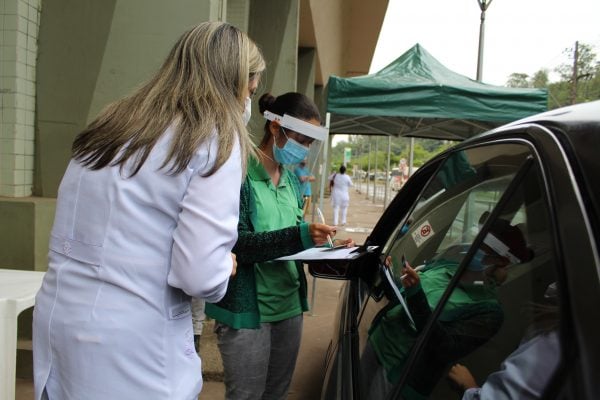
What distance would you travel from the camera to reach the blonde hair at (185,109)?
1.19 metres

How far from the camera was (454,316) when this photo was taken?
1.17m

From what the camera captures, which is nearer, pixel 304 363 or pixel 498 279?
pixel 498 279

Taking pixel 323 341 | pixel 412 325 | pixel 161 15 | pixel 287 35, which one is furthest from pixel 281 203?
pixel 287 35

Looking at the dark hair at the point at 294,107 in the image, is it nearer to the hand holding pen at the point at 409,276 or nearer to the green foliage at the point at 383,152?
the hand holding pen at the point at 409,276

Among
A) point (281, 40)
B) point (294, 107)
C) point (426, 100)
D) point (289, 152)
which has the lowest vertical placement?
point (289, 152)

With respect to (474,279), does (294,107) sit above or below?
above

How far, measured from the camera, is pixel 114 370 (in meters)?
1.15

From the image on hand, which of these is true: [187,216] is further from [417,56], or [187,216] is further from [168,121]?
[417,56]

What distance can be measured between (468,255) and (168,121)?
0.81 m

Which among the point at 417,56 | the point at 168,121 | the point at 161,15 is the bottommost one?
the point at 168,121

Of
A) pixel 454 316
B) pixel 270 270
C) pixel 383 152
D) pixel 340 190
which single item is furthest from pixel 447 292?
pixel 383 152

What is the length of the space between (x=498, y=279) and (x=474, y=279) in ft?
0.22

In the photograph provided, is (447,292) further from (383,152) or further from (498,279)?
(383,152)

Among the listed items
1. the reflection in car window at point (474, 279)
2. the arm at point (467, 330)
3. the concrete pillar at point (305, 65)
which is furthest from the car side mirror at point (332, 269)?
the concrete pillar at point (305, 65)
